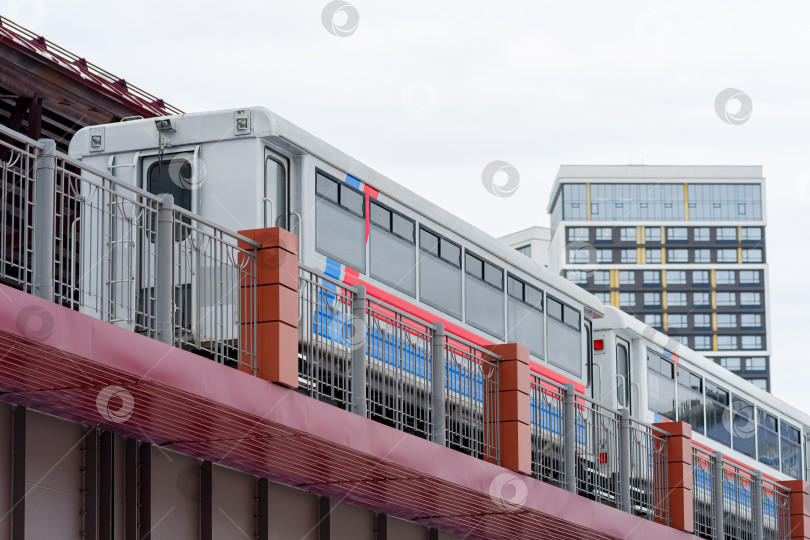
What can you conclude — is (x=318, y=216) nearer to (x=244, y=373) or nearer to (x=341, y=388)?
(x=341, y=388)

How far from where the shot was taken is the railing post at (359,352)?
11805mm

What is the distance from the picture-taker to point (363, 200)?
1562cm

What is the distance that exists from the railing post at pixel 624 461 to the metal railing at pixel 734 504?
2195mm

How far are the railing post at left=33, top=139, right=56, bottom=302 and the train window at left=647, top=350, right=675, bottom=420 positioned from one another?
1616 centimetres

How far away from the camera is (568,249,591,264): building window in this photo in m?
150

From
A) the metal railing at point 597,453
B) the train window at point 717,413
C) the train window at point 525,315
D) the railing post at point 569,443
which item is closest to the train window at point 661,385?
the train window at point 717,413

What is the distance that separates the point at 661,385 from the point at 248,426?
15008 mm

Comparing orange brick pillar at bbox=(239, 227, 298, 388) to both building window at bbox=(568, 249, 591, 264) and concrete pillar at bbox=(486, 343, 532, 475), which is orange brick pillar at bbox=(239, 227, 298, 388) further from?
building window at bbox=(568, 249, 591, 264)

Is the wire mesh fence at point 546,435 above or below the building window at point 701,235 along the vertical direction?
below

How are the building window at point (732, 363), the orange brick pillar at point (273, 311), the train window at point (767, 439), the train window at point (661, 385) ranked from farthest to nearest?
the building window at point (732, 363) → the train window at point (767, 439) → the train window at point (661, 385) → the orange brick pillar at point (273, 311)

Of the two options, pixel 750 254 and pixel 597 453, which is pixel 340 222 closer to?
pixel 597 453

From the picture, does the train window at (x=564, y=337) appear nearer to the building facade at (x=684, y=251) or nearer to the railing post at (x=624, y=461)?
the railing post at (x=624, y=461)

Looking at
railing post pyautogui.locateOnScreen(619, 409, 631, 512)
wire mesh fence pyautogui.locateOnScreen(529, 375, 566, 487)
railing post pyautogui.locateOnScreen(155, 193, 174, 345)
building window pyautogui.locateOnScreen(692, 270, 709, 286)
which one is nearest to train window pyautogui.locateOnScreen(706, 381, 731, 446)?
railing post pyautogui.locateOnScreen(619, 409, 631, 512)

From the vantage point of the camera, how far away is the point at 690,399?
83.4 ft
